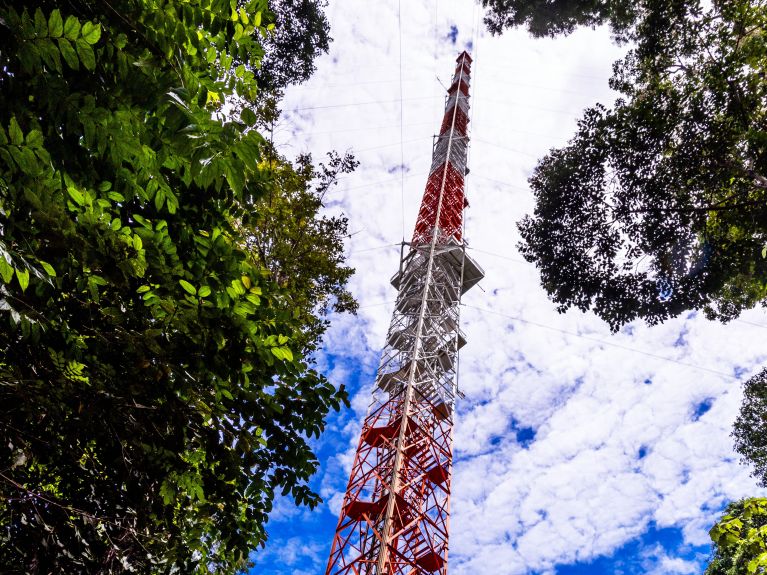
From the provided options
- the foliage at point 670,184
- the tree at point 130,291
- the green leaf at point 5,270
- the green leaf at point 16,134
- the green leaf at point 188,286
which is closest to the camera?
the green leaf at point 5,270

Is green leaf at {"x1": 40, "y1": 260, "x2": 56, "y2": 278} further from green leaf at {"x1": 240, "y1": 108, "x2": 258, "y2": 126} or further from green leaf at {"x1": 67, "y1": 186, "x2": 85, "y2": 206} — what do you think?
green leaf at {"x1": 240, "y1": 108, "x2": 258, "y2": 126}

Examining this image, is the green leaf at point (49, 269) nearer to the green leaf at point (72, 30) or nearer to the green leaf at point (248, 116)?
the green leaf at point (72, 30)

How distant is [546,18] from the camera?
41.5ft

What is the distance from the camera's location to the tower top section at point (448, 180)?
17.0m

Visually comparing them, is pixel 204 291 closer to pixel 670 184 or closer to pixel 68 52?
pixel 68 52

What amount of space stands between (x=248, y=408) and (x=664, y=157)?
320 inches

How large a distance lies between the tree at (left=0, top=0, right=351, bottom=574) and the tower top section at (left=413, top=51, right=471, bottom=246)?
13.1 meters

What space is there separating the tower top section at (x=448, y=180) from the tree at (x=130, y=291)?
1311cm

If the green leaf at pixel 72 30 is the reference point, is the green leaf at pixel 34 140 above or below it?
below

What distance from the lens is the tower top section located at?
17.0 meters

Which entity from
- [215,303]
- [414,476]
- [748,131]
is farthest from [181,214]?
[414,476]

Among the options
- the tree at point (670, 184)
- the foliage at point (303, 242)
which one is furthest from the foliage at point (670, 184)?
the foliage at point (303, 242)

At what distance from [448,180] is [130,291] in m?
17.5

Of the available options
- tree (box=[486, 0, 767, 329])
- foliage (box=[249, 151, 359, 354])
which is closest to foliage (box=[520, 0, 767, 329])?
tree (box=[486, 0, 767, 329])
